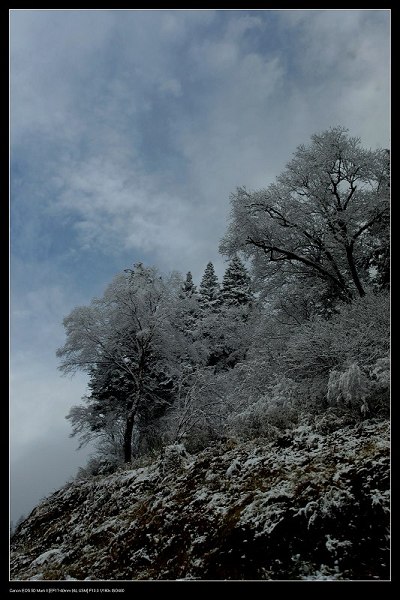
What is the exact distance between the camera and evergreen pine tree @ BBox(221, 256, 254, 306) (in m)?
24.9

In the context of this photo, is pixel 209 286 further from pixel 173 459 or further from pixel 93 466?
pixel 173 459

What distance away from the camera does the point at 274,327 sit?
12805mm

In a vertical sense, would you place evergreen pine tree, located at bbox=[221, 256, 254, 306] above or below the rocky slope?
above

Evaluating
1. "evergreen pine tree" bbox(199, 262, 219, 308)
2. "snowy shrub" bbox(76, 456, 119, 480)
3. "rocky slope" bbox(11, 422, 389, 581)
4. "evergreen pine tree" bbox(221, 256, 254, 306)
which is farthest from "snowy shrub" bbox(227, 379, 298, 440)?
"evergreen pine tree" bbox(199, 262, 219, 308)

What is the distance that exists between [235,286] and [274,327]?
13.2 metres

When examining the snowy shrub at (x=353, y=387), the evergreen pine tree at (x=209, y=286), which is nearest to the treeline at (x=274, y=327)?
the snowy shrub at (x=353, y=387)

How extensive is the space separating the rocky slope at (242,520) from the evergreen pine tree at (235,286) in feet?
56.6

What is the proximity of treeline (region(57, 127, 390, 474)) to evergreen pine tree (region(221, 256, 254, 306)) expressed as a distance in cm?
467

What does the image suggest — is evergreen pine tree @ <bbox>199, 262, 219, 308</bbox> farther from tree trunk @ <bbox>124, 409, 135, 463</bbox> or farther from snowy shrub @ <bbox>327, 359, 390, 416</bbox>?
snowy shrub @ <bbox>327, 359, 390, 416</bbox>

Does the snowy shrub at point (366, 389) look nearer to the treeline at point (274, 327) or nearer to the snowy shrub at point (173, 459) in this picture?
the treeline at point (274, 327)

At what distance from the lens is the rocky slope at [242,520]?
13.4 feet

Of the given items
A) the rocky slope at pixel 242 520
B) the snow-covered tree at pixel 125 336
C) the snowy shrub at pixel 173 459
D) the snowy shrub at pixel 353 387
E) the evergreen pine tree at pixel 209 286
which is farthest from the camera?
the evergreen pine tree at pixel 209 286
